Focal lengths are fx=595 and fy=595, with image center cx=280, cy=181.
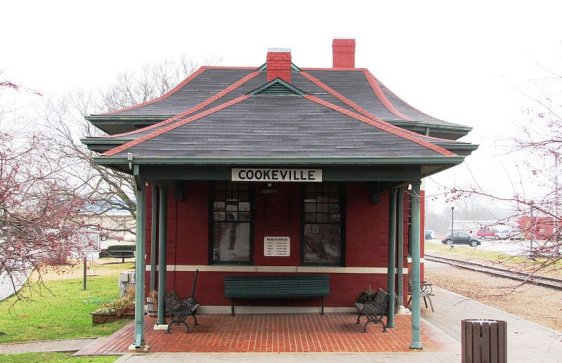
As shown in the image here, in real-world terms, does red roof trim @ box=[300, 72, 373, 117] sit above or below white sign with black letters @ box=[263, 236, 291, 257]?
above

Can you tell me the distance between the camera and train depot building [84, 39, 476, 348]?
10.6 metres

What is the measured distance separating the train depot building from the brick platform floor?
27.0 inches

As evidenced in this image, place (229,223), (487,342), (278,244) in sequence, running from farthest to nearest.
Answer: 1. (229,223)
2. (278,244)
3. (487,342)

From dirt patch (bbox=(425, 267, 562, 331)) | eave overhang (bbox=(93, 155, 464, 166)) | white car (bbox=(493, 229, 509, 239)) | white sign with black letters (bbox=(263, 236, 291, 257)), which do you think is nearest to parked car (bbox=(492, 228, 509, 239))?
white car (bbox=(493, 229, 509, 239))

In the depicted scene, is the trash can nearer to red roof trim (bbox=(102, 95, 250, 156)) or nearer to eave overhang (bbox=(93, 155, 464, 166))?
eave overhang (bbox=(93, 155, 464, 166))

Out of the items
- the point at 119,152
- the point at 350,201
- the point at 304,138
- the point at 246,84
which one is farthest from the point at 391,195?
the point at 119,152

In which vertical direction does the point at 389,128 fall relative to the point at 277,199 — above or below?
above

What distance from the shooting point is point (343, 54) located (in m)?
17.0

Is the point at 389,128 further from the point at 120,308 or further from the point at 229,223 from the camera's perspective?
the point at 120,308

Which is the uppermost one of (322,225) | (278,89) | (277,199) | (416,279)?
(278,89)

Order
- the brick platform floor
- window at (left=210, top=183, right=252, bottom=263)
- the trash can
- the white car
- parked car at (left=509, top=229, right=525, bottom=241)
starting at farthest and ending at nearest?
window at (left=210, top=183, right=252, bottom=263), the brick platform floor, the trash can, the white car, parked car at (left=509, top=229, right=525, bottom=241)

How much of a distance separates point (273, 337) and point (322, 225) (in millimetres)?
3326

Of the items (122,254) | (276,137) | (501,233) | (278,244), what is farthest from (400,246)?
(122,254)

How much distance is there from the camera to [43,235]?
27.2ft
